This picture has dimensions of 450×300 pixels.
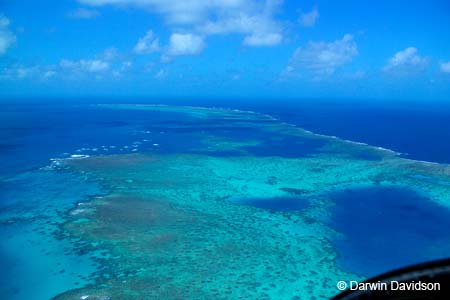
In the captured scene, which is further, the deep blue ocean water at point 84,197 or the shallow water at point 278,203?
the shallow water at point 278,203

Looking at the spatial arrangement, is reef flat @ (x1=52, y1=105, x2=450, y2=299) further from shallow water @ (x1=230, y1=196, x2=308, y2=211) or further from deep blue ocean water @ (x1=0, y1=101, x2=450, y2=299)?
deep blue ocean water @ (x1=0, y1=101, x2=450, y2=299)

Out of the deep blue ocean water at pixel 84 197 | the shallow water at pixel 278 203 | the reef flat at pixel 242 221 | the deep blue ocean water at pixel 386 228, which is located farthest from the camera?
the shallow water at pixel 278 203

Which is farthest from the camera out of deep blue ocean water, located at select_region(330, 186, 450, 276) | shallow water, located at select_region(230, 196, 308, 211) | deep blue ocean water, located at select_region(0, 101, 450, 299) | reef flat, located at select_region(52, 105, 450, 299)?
shallow water, located at select_region(230, 196, 308, 211)

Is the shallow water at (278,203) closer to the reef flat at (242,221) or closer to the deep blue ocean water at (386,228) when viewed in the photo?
the reef flat at (242,221)

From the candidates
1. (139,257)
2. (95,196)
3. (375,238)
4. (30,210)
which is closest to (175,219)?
(139,257)

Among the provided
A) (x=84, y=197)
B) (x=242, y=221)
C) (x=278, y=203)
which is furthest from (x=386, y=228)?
(x=84, y=197)

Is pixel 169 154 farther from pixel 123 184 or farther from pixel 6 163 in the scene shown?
pixel 6 163

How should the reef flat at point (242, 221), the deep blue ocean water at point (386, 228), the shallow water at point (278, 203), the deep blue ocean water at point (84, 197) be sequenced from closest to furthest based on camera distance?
1. the reef flat at point (242, 221)
2. the deep blue ocean water at point (84, 197)
3. the deep blue ocean water at point (386, 228)
4. the shallow water at point (278, 203)

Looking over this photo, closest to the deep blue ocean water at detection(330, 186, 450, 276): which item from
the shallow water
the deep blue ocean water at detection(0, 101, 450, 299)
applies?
the deep blue ocean water at detection(0, 101, 450, 299)

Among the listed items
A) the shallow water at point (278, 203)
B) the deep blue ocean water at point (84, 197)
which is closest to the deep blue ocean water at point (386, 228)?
the deep blue ocean water at point (84, 197)

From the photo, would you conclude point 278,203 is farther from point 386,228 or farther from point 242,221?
point 386,228
